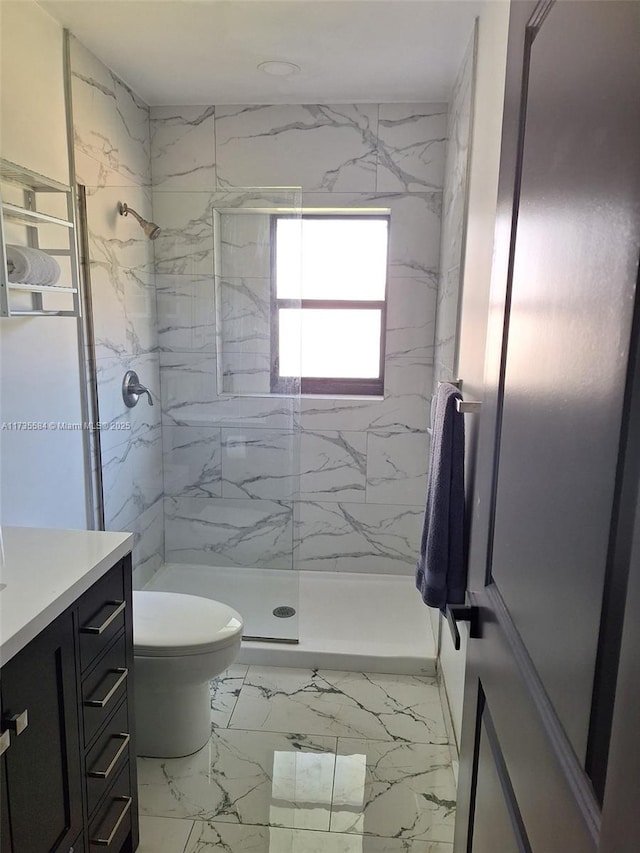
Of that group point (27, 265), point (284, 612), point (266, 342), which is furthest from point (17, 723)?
point (266, 342)

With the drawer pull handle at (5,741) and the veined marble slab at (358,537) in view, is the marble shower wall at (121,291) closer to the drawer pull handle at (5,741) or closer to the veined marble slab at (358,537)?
the veined marble slab at (358,537)

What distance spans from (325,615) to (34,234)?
2.11m

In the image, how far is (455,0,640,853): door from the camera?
0.54 metres

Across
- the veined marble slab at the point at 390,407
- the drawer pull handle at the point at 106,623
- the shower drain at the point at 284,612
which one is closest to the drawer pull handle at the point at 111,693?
the drawer pull handle at the point at 106,623

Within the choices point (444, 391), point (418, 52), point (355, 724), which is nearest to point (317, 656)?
point (355, 724)

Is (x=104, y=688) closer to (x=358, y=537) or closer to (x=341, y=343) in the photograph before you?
(x=358, y=537)

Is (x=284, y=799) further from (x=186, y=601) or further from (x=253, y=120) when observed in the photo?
(x=253, y=120)

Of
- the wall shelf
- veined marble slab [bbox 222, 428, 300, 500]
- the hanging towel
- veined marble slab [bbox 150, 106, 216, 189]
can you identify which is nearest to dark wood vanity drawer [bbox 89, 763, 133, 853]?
the hanging towel

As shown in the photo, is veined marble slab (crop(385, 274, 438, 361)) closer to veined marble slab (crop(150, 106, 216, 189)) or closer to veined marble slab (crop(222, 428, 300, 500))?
veined marble slab (crop(222, 428, 300, 500))

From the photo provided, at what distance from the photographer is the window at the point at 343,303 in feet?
10.2

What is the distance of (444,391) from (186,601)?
120cm

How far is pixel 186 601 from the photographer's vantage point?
6.91ft

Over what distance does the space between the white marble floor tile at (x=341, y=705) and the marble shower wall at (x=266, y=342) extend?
0.67 meters

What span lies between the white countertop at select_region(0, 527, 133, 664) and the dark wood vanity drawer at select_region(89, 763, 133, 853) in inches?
23.5
